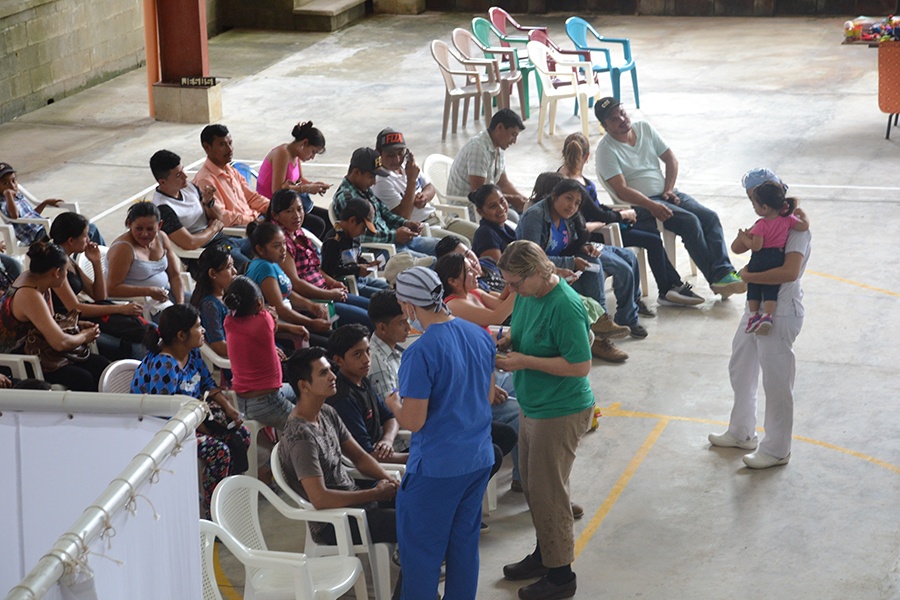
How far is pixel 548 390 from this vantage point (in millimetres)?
5141

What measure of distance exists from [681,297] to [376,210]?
7.31 feet

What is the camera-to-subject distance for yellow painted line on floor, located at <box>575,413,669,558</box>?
5.77m

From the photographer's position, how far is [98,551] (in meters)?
2.62

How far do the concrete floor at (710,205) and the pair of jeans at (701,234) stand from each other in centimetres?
27

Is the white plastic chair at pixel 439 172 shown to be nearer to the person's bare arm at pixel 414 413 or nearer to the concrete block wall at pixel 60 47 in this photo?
the person's bare arm at pixel 414 413

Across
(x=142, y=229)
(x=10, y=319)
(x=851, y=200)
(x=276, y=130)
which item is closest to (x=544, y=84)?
(x=276, y=130)

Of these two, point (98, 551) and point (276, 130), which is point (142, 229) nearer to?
point (98, 551)

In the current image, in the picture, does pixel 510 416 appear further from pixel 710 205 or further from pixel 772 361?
pixel 710 205

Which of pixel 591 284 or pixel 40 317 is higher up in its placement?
pixel 40 317

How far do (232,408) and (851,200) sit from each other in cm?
665

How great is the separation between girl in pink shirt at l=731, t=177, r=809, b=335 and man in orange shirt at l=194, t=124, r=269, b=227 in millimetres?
3550

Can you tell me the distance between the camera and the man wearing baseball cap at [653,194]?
857 centimetres

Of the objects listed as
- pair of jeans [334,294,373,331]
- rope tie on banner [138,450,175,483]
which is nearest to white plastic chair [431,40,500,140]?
pair of jeans [334,294,373,331]

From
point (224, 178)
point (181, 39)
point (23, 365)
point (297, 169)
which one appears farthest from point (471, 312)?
point (181, 39)
